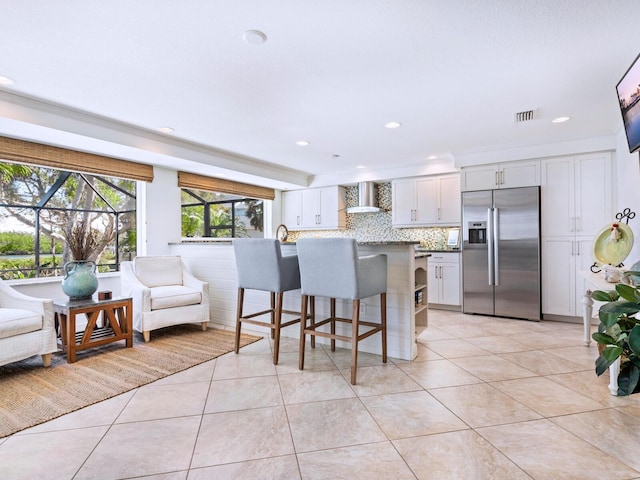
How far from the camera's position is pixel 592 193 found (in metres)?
4.07

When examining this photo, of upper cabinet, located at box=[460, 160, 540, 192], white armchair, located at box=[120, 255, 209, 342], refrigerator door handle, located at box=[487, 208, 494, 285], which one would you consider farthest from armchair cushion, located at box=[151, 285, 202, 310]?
upper cabinet, located at box=[460, 160, 540, 192]

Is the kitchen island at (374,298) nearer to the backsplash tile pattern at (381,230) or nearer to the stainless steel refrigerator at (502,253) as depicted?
the stainless steel refrigerator at (502,253)

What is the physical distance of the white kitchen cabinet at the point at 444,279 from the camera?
4898 mm

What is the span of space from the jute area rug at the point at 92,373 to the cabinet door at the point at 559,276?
363 centimetres

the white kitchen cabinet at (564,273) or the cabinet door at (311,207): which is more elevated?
the cabinet door at (311,207)

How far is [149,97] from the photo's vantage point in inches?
110

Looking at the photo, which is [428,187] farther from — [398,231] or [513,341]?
[513,341]

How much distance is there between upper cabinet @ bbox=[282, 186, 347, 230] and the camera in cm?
609

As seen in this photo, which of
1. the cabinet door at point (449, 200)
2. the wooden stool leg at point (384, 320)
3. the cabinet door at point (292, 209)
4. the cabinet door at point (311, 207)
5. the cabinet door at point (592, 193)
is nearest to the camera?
the wooden stool leg at point (384, 320)

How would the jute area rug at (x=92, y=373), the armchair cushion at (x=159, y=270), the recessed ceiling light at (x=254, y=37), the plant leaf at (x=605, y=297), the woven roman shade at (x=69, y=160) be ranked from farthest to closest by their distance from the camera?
the armchair cushion at (x=159, y=270)
the woven roman shade at (x=69, y=160)
the jute area rug at (x=92, y=373)
the recessed ceiling light at (x=254, y=37)
the plant leaf at (x=605, y=297)

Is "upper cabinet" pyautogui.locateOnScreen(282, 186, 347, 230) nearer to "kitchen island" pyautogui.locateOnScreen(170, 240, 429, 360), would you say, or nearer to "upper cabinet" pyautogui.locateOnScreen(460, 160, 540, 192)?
"upper cabinet" pyautogui.locateOnScreen(460, 160, 540, 192)

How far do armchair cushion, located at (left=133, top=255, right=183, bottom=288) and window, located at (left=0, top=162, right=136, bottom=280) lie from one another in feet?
1.62

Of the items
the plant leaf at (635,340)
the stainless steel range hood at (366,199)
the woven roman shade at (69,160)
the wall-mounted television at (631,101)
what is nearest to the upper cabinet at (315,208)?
the stainless steel range hood at (366,199)

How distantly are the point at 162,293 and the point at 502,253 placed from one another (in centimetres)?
410
